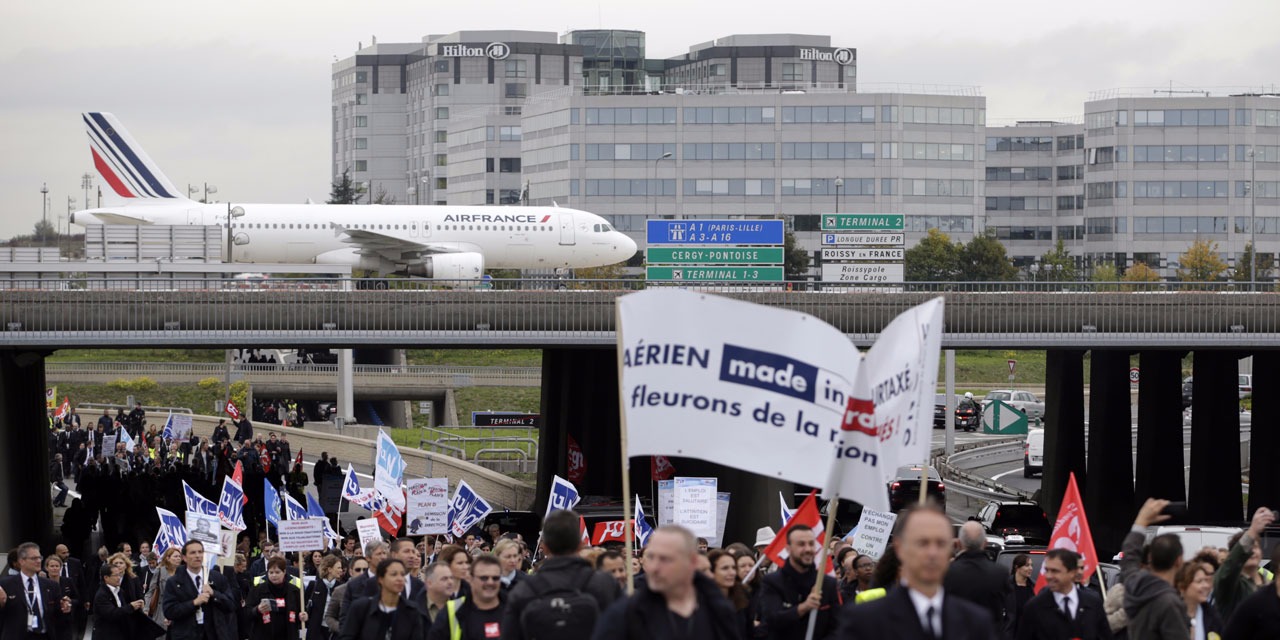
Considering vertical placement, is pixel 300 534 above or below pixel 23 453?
above

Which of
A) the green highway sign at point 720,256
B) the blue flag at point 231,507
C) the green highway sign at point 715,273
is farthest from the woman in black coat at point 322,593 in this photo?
the green highway sign at point 720,256

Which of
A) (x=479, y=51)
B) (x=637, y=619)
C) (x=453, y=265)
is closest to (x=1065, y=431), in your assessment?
(x=453, y=265)

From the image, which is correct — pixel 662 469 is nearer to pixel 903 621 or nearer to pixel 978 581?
pixel 978 581

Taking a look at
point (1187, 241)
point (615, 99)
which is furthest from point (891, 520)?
point (1187, 241)

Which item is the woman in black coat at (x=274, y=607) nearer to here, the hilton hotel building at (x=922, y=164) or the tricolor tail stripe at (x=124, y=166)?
the tricolor tail stripe at (x=124, y=166)

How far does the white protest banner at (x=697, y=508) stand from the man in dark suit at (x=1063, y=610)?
313 inches

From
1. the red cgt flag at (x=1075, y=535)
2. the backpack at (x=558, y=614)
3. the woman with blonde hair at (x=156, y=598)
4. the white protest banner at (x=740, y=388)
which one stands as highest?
the white protest banner at (x=740, y=388)

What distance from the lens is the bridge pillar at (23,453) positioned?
36094 mm

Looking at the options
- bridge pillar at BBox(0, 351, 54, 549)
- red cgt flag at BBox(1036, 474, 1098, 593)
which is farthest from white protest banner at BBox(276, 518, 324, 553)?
bridge pillar at BBox(0, 351, 54, 549)

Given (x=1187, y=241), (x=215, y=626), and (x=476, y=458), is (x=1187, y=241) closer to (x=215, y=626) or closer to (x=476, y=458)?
(x=476, y=458)

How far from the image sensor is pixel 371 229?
192 feet

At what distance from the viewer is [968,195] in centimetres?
11519

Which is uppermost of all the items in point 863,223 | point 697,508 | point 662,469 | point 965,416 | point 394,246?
point 863,223

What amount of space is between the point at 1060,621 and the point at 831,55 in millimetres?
159668
